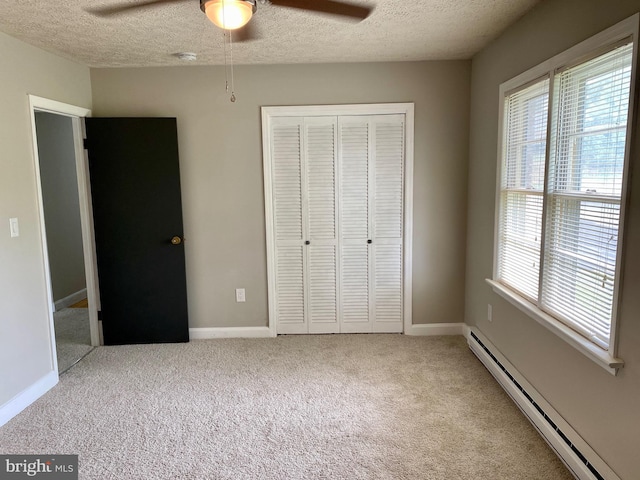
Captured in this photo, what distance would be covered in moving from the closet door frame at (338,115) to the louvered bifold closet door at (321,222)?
0.33 feet

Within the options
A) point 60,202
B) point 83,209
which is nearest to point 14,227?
→ point 83,209

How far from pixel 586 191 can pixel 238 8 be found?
1.83m

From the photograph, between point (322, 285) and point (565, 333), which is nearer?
point (565, 333)

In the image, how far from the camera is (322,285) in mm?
3816

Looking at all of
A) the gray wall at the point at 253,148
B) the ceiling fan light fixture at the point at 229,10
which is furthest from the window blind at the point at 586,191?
the ceiling fan light fixture at the point at 229,10

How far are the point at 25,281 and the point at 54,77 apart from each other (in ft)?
4.93

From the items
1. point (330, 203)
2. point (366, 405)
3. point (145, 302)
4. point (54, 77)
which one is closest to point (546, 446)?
point (366, 405)

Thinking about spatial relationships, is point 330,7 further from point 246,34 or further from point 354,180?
point 354,180

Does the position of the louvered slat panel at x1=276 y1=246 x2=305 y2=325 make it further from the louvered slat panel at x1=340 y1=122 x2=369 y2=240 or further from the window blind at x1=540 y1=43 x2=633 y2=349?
the window blind at x1=540 y1=43 x2=633 y2=349

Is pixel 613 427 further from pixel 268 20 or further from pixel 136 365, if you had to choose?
pixel 136 365

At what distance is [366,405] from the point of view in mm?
2674

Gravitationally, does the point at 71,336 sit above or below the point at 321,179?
below

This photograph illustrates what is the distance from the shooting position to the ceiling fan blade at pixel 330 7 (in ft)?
7.26

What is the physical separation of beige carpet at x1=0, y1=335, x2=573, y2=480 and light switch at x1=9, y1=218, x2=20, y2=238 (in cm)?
112
